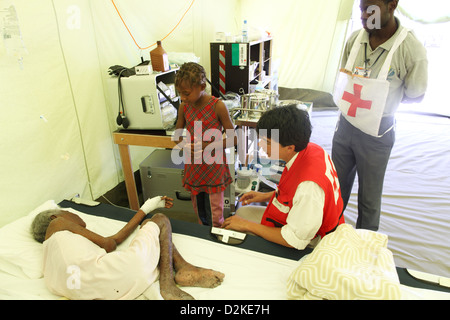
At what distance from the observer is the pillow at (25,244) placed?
4.12 feet

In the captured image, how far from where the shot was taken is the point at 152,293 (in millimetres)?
1125

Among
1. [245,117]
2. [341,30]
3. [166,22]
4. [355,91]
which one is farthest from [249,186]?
[341,30]

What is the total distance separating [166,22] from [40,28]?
1.29 meters

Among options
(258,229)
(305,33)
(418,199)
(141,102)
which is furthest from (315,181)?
(305,33)

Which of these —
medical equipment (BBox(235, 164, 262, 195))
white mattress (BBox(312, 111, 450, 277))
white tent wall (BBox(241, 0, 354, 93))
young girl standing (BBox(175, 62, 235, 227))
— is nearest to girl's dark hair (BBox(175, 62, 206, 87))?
young girl standing (BBox(175, 62, 235, 227))

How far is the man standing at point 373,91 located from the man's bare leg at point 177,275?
3.57 feet

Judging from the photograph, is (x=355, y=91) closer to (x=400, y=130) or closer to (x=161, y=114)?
(x=161, y=114)

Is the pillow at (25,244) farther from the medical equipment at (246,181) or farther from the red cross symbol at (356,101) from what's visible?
the red cross symbol at (356,101)

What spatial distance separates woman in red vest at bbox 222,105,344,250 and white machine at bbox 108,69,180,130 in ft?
3.20

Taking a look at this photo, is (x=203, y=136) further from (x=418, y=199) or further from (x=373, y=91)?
(x=418, y=199)

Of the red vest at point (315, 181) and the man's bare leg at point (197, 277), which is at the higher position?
the red vest at point (315, 181)

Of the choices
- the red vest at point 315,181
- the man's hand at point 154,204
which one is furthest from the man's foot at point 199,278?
the man's hand at point 154,204

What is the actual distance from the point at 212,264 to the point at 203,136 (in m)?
0.70

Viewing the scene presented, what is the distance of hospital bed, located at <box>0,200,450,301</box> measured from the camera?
44.2 inches
